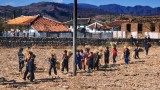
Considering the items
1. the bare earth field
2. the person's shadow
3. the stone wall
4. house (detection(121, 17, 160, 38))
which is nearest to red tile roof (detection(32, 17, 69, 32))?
house (detection(121, 17, 160, 38))

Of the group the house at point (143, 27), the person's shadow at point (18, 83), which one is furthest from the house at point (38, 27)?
the person's shadow at point (18, 83)

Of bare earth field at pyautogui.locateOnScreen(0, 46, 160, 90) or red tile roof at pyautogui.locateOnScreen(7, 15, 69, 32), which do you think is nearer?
bare earth field at pyautogui.locateOnScreen(0, 46, 160, 90)

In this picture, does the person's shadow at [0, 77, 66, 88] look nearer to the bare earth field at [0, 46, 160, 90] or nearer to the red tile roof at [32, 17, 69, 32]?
the bare earth field at [0, 46, 160, 90]

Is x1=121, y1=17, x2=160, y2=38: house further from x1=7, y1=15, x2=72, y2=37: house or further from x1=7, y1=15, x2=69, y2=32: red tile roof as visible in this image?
x1=7, y1=15, x2=69, y2=32: red tile roof

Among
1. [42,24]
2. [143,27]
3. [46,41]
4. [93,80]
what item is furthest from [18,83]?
[143,27]

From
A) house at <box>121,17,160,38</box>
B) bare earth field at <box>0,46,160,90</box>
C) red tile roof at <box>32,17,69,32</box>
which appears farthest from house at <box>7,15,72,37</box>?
bare earth field at <box>0,46,160,90</box>

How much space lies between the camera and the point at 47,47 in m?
47.0

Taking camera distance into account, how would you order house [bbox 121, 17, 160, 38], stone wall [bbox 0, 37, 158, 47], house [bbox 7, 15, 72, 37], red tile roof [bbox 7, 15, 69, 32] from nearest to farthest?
1. stone wall [bbox 0, 37, 158, 47]
2. house [bbox 121, 17, 160, 38]
3. house [bbox 7, 15, 72, 37]
4. red tile roof [bbox 7, 15, 69, 32]

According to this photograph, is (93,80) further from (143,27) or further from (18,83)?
(143,27)

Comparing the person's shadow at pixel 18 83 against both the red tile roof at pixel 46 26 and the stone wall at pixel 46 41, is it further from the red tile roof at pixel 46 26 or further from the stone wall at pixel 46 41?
the red tile roof at pixel 46 26

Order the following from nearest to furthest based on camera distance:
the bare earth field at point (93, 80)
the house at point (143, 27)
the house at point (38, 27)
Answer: the bare earth field at point (93, 80)
the house at point (143, 27)
the house at point (38, 27)

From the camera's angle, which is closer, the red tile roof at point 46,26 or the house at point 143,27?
the house at point 143,27

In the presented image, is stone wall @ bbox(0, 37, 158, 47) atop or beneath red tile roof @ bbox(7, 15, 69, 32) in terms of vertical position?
beneath

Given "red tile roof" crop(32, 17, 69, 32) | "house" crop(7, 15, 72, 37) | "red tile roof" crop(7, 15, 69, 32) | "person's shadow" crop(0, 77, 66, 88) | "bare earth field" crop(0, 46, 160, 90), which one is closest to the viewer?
"bare earth field" crop(0, 46, 160, 90)
